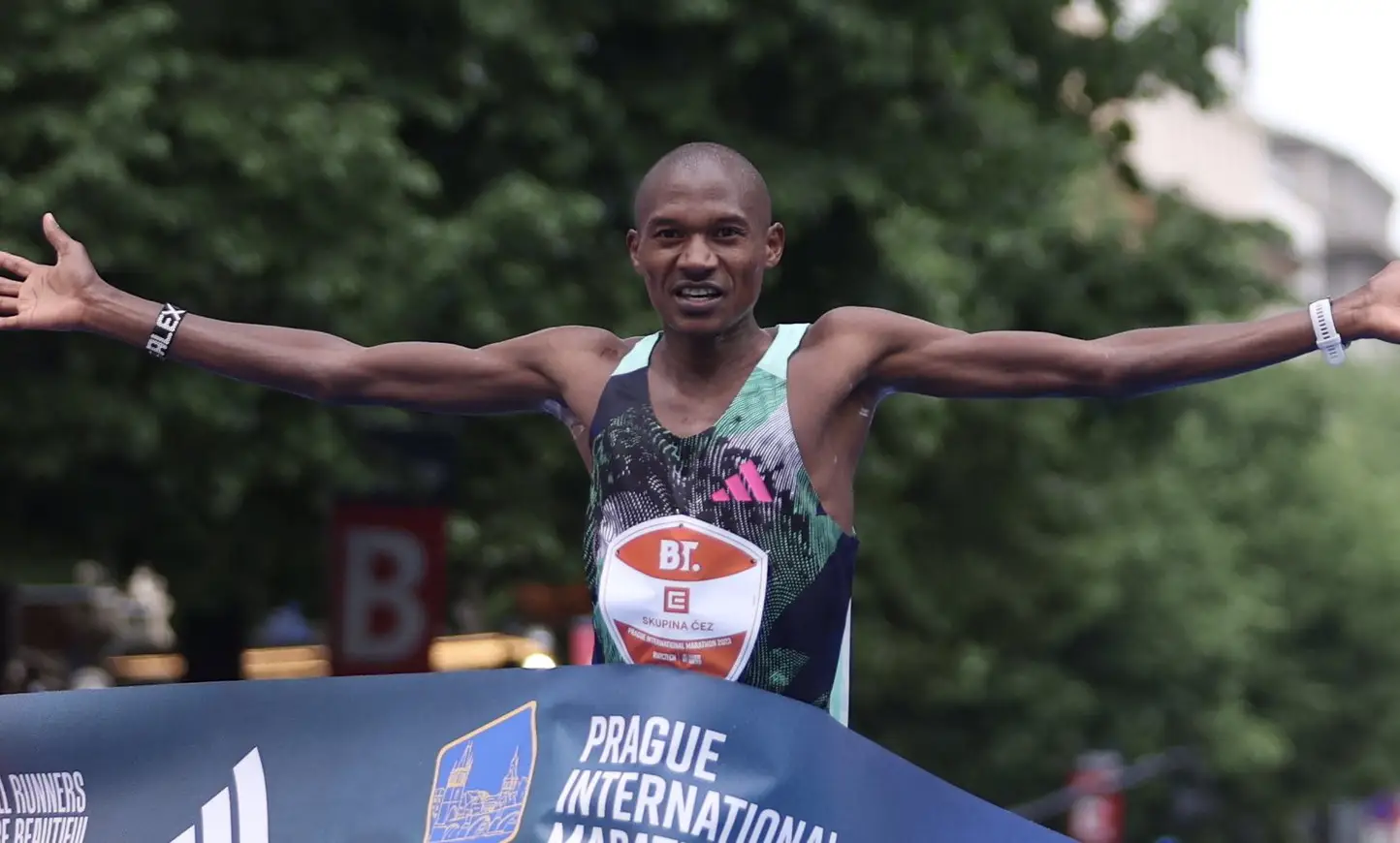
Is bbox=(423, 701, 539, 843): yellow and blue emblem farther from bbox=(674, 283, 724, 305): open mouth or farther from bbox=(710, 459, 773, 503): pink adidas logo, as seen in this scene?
bbox=(674, 283, 724, 305): open mouth

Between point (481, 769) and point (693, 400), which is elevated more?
point (693, 400)

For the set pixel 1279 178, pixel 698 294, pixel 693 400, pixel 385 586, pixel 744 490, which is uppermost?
pixel 1279 178

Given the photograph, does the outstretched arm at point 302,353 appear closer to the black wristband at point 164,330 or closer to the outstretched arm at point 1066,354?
the black wristband at point 164,330

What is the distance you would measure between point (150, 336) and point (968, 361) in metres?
1.43

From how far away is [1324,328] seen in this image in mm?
4219

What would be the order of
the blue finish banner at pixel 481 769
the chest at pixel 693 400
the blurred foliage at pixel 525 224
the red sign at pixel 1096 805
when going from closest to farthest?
the blue finish banner at pixel 481 769, the chest at pixel 693 400, the blurred foliage at pixel 525 224, the red sign at pixel 1096 805

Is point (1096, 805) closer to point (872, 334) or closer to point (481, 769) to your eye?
point (872, 334)

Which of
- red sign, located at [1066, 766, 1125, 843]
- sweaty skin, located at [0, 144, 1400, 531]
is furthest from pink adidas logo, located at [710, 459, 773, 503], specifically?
red sign, located at [1066, 766, 1125, 843]

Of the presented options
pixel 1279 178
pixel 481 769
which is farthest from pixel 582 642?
pixel 1279 178

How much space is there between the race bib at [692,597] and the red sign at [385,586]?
28.8 ft

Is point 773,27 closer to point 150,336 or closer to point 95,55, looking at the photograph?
point 95,55

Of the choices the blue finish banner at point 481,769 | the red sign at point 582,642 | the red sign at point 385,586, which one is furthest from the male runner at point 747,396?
the red sign at point 582,642

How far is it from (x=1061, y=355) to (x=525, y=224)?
674 cm

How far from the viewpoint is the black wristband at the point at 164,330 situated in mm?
4605
